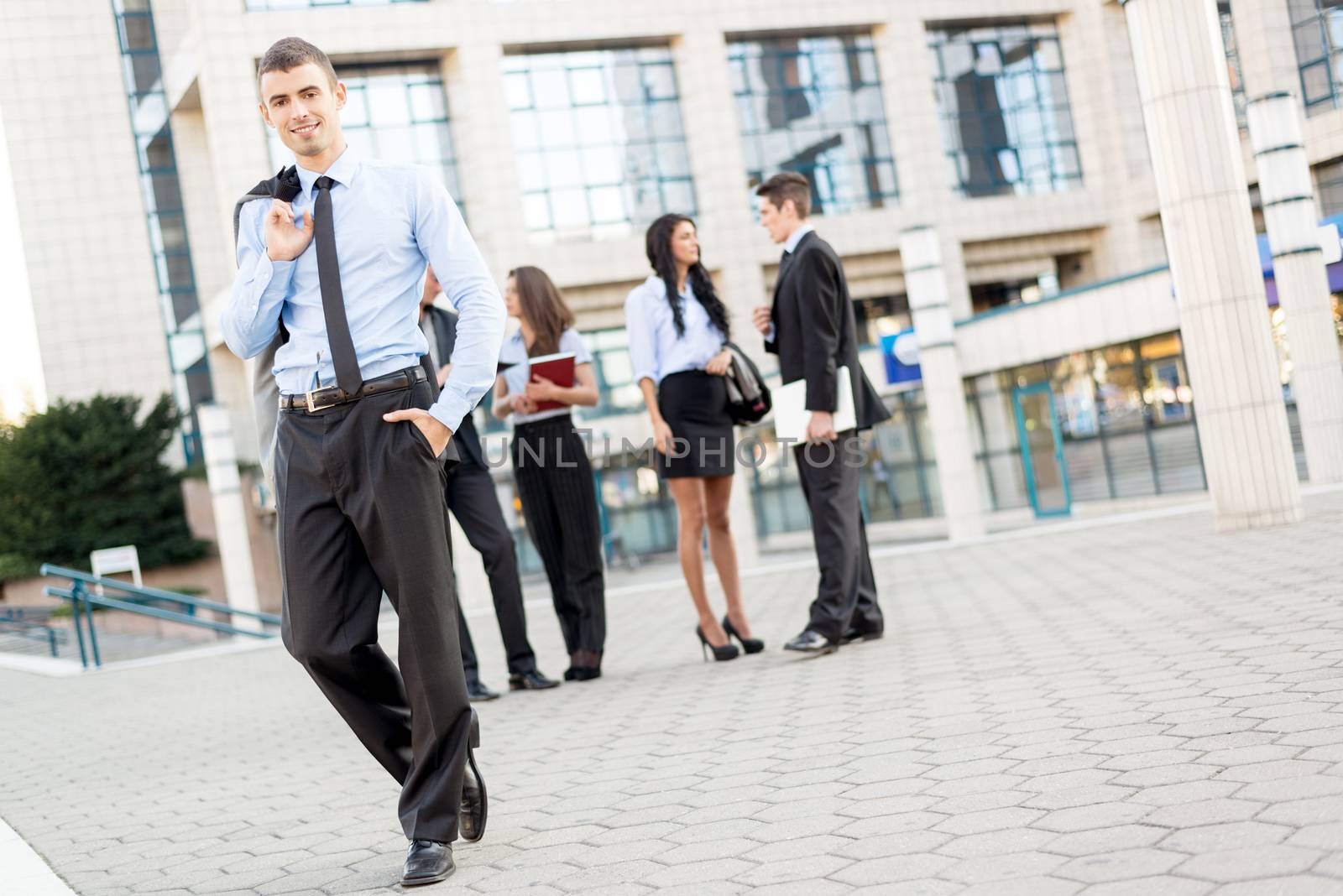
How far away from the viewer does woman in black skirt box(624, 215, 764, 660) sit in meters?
6.71

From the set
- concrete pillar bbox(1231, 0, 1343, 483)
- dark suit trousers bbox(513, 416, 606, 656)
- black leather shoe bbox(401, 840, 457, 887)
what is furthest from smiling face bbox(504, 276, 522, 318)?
concrete pillar bbox(1231, 0, 1343, 483)

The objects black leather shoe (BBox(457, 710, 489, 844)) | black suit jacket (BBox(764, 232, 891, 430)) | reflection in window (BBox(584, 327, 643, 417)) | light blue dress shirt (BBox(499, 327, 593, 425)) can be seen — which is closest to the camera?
black leather shoe (BBox(457, 710, 489, 844))

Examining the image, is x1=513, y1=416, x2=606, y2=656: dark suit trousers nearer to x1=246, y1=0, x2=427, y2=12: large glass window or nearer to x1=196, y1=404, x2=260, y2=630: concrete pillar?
x1=196, y1=404, x2=260, y2=630: concrete pillar

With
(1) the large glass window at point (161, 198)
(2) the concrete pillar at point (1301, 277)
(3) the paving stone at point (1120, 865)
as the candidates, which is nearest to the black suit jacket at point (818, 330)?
(3) the paving stone at point (1120, 865)

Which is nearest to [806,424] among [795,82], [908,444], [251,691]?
[251,691]

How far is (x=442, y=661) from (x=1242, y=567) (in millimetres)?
5251

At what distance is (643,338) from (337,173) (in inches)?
139

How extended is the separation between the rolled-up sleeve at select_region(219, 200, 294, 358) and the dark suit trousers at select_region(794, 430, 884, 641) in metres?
3.25

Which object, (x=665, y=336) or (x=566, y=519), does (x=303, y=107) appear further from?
(x=566, y=519)

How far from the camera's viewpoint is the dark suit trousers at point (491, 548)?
6.82m

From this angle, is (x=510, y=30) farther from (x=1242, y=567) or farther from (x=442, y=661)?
(x=442, y=661)

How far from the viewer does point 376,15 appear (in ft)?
107

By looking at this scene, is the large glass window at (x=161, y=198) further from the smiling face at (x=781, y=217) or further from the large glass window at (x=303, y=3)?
the smiling face at (x=781, y=217)

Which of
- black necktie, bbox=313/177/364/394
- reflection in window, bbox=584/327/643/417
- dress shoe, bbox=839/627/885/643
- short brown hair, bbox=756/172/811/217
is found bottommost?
dress shoe, bbox=839/627/885/643
